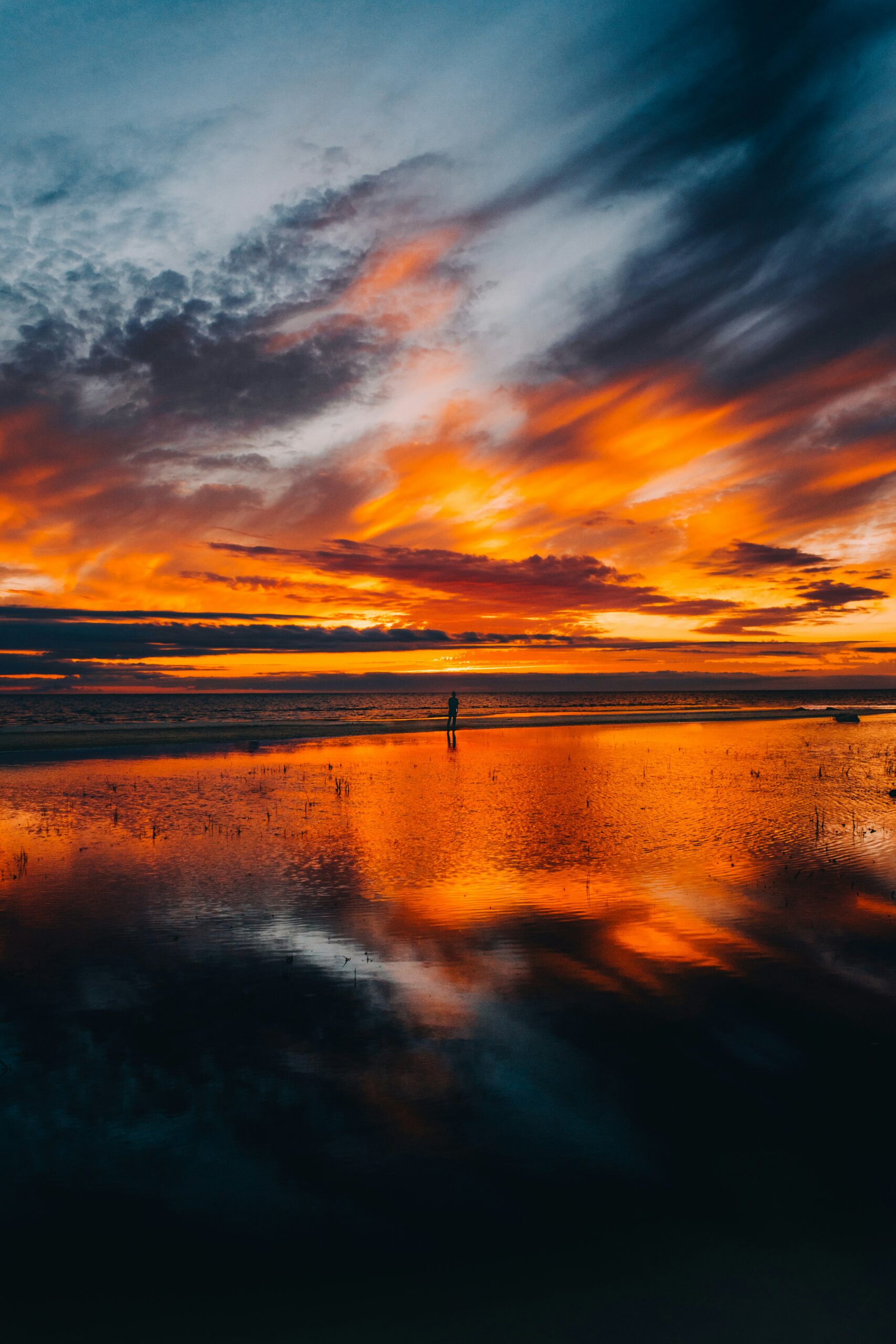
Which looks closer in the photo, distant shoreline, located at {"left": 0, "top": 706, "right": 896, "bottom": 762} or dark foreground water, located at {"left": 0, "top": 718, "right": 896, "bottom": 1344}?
dark foreground water, located at {"left": 0, "top": 718, "right": 896, "bottom": 1344}

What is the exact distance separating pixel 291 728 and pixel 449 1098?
2592 inches

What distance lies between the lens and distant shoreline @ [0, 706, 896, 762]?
52.2 meters

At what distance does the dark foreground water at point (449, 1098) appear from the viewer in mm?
5027

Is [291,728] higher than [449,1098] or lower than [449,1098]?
lower

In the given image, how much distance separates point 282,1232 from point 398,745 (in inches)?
1777

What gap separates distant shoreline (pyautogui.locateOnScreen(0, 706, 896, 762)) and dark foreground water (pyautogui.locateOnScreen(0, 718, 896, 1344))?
36.6m

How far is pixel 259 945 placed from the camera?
11695 millimetres

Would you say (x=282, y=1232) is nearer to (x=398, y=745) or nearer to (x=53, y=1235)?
(x=53, y=1235)

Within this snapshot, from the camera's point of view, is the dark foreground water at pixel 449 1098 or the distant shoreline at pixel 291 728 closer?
the dark foreground water at pixel 449 1098

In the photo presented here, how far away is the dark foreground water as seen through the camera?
5027mm

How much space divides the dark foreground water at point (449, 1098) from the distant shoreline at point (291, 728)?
36.6 metres

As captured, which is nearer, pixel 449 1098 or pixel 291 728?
pixel 449 1098

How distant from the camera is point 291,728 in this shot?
71.2 m

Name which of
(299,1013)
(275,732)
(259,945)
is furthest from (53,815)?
(275,732)
